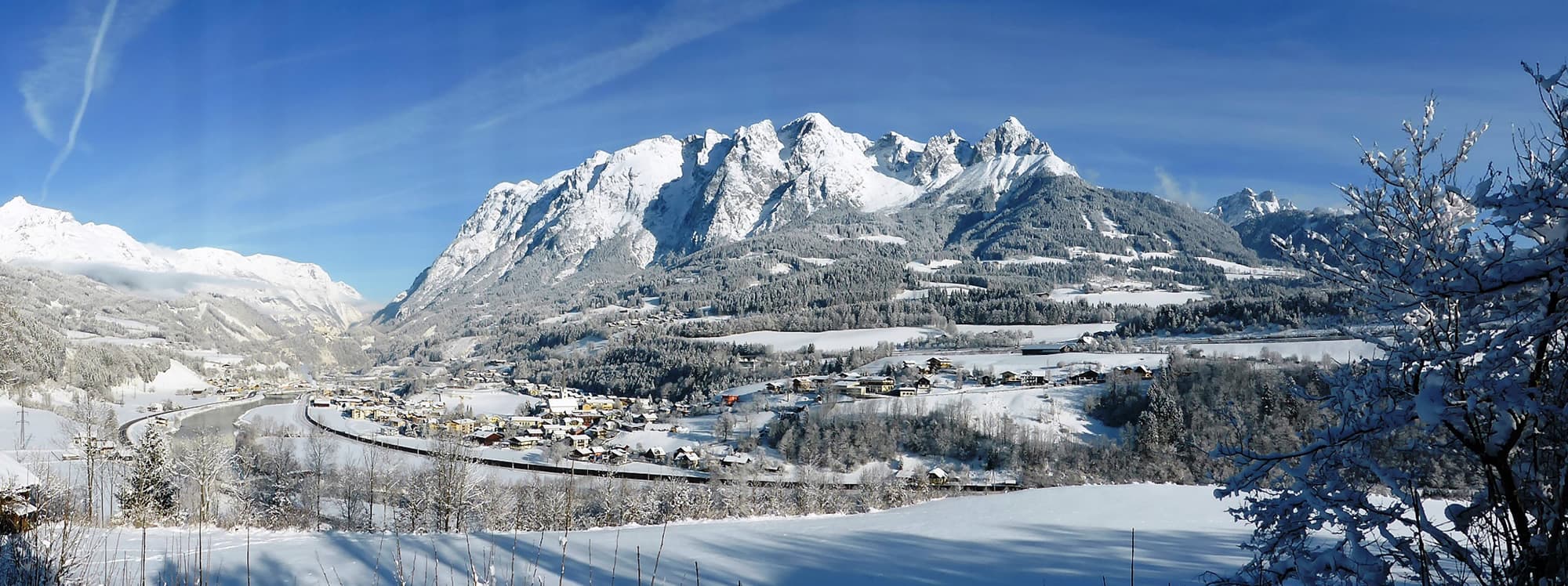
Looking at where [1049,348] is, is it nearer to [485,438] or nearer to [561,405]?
[561,405]

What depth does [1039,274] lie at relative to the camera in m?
140

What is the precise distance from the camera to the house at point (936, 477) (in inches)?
1363

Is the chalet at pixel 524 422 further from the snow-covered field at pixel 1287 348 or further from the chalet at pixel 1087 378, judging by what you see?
the snow-covered field at pixel 1287 348

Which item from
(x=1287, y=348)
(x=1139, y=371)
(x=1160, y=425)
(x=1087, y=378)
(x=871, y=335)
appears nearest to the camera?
(x=1160, y=425)

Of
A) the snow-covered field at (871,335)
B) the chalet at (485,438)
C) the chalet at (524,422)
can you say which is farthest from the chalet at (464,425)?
the snow-covered field at (871,335)

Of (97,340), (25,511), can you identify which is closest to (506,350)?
(97,340)

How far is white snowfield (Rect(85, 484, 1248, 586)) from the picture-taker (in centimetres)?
714

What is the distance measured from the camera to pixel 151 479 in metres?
20.6

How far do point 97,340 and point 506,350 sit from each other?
204 feet

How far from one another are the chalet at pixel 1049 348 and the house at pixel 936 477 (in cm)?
3940

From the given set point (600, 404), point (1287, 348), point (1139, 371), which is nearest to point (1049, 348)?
point (1287, 348)

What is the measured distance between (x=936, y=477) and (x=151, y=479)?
3082 cm

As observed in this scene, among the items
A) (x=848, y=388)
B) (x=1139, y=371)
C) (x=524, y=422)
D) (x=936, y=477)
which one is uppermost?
(x=1139, y=371)

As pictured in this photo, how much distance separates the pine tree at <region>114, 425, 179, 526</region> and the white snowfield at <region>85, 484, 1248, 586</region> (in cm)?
1328
